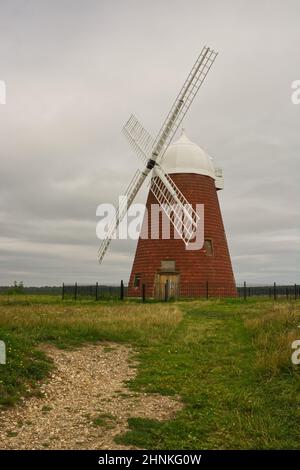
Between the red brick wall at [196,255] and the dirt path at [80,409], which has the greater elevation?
the red brick wall at [196,255]

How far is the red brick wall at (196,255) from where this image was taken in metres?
26.6

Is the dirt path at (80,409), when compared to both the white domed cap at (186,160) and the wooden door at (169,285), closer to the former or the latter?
the wooden door at (169,285)

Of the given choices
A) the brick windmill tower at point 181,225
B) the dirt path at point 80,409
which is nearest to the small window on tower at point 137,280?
the brick windmill tower at point 181,225

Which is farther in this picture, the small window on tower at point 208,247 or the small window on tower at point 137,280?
the small window on tower at point 137,280

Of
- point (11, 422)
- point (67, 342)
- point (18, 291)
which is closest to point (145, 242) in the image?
point (18, 291)

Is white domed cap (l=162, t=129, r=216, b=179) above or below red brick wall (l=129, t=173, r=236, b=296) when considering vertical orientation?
above

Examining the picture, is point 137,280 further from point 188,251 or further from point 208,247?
point 208,247

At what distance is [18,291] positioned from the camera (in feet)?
119

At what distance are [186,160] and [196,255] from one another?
5.81m

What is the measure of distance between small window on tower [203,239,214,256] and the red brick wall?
206 millimetres

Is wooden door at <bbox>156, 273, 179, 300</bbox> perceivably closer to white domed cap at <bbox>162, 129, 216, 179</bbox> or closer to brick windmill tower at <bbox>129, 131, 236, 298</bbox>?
brick windmill tower at <bbox>129, 131, 236, 298</bbox>

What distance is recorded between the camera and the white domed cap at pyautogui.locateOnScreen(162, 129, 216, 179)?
28180 millimetres

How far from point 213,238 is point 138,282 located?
5026 mm

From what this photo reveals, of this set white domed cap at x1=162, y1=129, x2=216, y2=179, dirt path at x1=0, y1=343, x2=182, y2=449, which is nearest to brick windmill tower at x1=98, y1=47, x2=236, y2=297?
white domed cap at x1=162, y1=129, x2=216, y2=179
